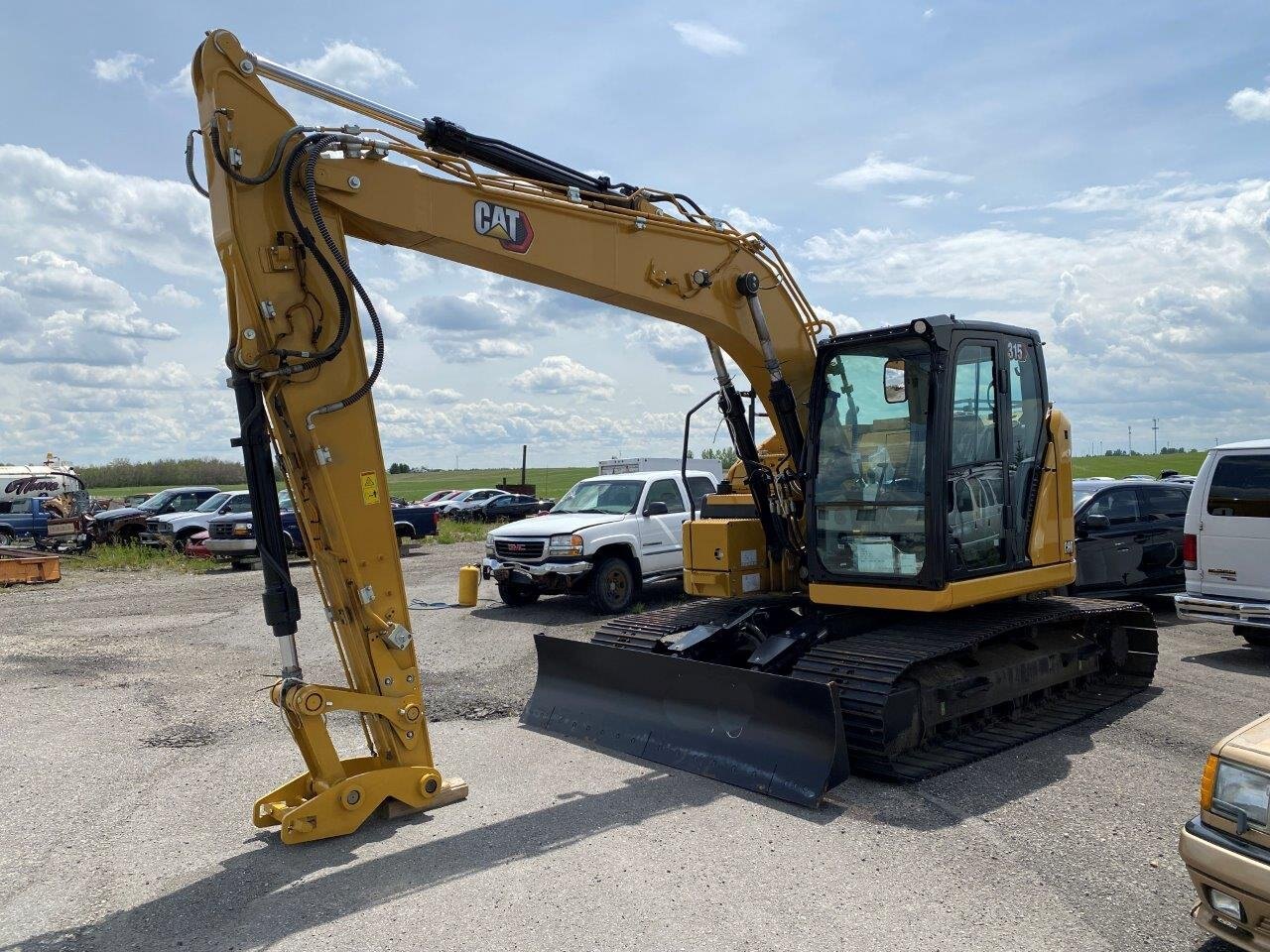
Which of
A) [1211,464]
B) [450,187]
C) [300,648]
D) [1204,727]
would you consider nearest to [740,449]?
[450,187]

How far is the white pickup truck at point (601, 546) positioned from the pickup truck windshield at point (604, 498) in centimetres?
2

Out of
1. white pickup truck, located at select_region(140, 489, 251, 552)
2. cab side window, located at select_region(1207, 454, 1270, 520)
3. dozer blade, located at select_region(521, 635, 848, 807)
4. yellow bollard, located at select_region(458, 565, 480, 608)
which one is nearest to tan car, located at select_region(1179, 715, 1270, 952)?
dozer blade, located at select_region(521, 635, 848, 807)

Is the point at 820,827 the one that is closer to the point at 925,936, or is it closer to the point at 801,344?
the point at 925,936

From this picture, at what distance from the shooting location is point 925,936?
427 cm

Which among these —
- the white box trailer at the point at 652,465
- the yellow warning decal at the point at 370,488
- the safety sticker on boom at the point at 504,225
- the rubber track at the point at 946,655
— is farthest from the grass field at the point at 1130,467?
the yellow warning decal at the point at 370,488

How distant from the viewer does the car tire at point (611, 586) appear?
13.6m

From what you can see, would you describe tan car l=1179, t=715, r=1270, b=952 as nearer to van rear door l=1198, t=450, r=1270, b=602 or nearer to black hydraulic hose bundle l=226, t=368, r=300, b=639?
black hydraulic hose bundle l=226, t=368, r=300, b=639

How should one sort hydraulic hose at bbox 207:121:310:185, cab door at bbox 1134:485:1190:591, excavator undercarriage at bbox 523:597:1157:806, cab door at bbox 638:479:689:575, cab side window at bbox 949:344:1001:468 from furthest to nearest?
1. cab door at bbox 638:479:689:575
2. cab door at bbox 1134:485:1190:591
3. cab side window at bbox 949:344:1001:468
4. excavator undercarriage at bbox 523:597:1157:806
5. hydraulic hose at bbox 207:121:310:185

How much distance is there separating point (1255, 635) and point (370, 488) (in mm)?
9384

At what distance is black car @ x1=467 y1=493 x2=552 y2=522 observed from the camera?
34.6 metres

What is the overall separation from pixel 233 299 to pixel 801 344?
169 inches

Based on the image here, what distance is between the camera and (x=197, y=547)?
74.2ft

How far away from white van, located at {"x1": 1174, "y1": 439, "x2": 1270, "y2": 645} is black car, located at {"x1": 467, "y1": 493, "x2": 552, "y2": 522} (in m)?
25.6

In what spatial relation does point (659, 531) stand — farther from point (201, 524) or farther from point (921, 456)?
point (201, 524)
